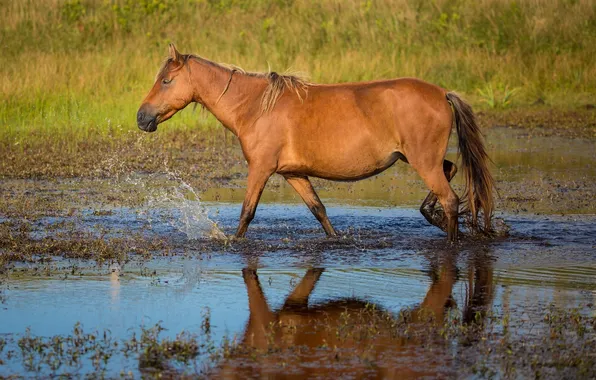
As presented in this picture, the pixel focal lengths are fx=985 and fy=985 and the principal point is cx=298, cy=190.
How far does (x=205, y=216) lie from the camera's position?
9125 millimetres

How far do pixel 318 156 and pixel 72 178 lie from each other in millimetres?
4395

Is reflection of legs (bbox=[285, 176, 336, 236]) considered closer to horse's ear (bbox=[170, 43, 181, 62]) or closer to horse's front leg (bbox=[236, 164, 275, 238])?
horse's front leg (bbox=[236, 164, 275, 238])

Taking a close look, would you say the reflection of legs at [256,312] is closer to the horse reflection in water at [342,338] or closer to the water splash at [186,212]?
the horse reflection in water at [342,338]

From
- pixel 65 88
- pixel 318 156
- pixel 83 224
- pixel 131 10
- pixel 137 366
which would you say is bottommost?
pixel 137 366

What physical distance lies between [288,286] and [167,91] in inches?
103

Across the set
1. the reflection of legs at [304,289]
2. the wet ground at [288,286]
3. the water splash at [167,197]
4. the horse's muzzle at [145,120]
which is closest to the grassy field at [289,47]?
the water splash at [167,197]

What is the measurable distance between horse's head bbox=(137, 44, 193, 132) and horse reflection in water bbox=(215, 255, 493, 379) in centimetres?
244

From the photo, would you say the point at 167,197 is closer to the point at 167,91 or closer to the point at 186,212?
the point at 186,212

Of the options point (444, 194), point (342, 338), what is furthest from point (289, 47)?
point (342, 338)

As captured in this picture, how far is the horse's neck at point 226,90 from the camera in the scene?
8727 millimetres

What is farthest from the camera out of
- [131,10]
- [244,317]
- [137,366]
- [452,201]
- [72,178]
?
[131,10]

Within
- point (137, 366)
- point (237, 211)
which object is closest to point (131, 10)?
point (237, 211)

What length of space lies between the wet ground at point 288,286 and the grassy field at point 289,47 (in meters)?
4.67

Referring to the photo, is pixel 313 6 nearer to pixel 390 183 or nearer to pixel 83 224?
pixel 390 183
